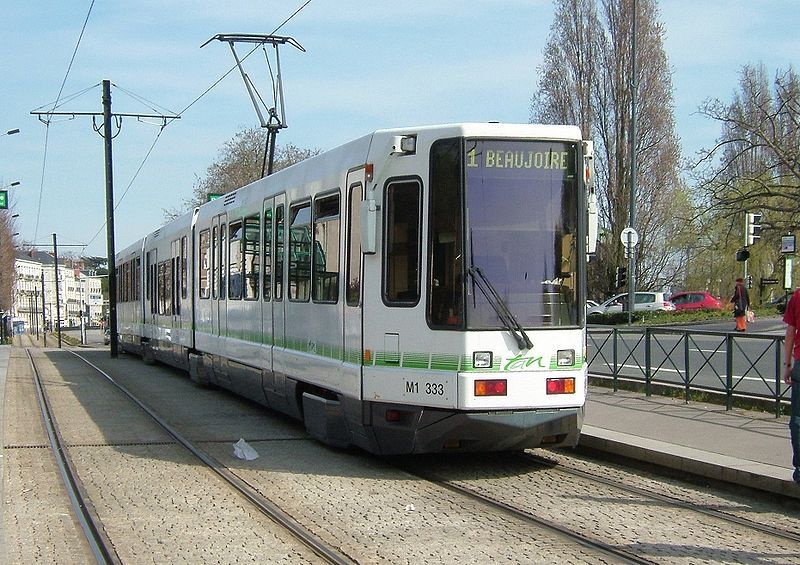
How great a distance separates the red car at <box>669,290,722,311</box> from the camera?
1671 inches

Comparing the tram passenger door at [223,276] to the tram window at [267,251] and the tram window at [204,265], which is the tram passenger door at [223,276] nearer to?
the tram window at [204,265]

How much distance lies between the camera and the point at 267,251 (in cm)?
1220

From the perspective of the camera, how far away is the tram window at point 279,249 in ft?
38.0

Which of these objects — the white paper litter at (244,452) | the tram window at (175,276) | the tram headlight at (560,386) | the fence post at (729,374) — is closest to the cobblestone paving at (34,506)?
the white paper litter at (244,452)

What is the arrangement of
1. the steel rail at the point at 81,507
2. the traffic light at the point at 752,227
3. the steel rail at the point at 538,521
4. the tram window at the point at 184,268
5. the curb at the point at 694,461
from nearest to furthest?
the steel rail at the point at 538,521, the steel rail at the point at 81,507, the curb at the point at 694,461, the tram window at the point at 184,268, the traffic light at the point at 752,227

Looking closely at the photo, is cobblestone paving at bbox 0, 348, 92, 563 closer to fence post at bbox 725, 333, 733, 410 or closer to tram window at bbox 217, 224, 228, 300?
tram window at bbox 217, 224, 228, 300

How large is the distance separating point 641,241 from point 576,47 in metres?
9.47

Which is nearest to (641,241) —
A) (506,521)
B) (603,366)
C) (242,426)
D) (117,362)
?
(117,362)

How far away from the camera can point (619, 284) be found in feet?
81.3

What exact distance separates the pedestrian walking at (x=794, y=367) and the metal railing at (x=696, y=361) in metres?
4.18

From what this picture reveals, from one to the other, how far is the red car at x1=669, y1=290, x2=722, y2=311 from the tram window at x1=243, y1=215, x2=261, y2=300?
31.9m

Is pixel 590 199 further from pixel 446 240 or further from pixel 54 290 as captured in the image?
pixel 54 290

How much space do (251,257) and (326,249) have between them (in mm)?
3158

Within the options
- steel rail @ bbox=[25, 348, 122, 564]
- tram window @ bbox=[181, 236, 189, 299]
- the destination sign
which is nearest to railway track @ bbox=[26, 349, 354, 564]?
steel rail @ bbox=[25, 348, 122, 564]
